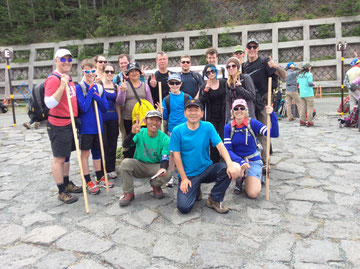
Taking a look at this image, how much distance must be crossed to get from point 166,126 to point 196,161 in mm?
1431

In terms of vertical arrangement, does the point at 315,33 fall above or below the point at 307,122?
above

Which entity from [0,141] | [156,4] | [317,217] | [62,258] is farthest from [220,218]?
[156,4]

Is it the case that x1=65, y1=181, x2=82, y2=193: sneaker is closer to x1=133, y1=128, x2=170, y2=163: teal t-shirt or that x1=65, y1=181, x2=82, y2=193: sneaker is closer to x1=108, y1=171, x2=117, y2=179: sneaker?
x1=108, y1=171, x2=117, y2=179: sneaker

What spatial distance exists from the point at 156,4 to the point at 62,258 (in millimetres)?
19156

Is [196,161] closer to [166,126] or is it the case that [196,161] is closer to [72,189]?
[166,126]

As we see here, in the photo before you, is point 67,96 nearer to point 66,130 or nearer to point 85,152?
point 66,130

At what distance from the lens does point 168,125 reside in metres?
5.08

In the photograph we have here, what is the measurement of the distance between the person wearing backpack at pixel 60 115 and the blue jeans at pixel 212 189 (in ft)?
5.40

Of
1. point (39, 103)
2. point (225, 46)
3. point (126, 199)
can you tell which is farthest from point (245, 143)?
point (225, 46)

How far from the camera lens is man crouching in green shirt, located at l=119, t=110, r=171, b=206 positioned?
4168 millimetres

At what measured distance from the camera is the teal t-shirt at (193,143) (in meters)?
3.92

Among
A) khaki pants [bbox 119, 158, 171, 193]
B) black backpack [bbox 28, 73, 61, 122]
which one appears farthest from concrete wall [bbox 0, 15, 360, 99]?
black backpack [bbox 28, 73, 61, 122]

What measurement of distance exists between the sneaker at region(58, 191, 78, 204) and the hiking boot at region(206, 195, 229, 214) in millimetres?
1951

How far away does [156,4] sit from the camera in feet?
63.2
